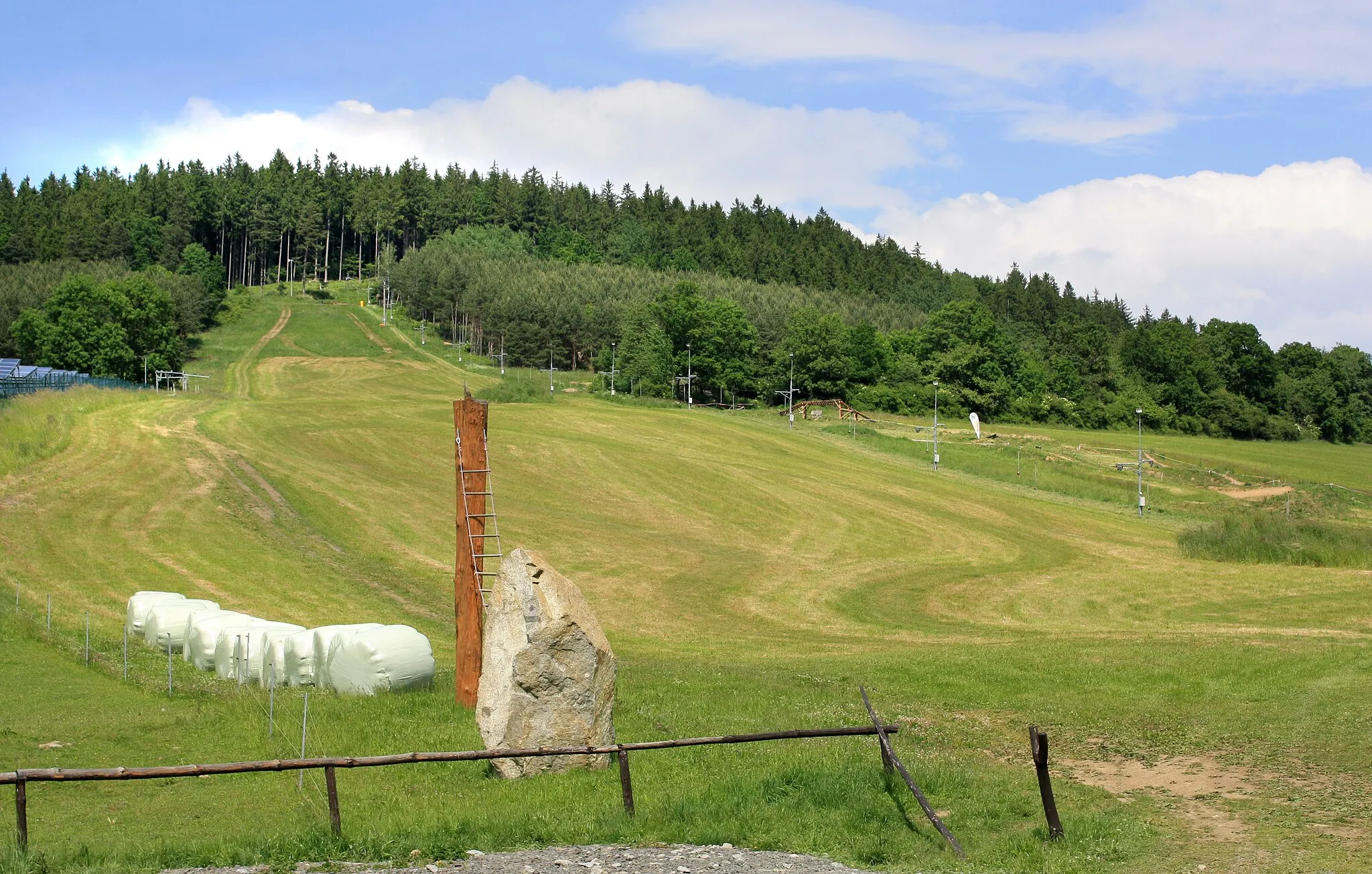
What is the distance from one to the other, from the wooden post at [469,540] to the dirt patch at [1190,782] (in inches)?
428

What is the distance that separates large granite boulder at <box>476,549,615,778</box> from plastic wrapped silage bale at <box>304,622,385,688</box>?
29.0 feet

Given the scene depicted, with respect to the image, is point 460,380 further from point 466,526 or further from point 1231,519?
point 466,526

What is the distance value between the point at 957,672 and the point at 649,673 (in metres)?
7.18

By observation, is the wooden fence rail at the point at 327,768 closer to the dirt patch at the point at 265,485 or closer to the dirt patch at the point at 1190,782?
the dirt patch at the point at 1190,782

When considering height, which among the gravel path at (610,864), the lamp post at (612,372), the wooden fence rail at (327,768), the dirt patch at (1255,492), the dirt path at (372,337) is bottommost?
the dirt patch at (1255,492)

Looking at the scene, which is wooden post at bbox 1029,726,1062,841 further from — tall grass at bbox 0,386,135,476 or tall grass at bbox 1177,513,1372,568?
tall grass at bbox 0,386,135,476

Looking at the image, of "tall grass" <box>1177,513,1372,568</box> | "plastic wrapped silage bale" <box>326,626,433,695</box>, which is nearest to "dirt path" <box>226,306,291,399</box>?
"tall grass" <box>1177,513,1372,568</box>

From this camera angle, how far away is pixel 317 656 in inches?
1038

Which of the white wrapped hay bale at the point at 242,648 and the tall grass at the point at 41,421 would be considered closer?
the white wrapped hay bale at the point at 242,648

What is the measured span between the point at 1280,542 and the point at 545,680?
53639mm

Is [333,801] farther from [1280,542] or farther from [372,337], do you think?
[372,337]

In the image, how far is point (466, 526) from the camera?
23500 mm

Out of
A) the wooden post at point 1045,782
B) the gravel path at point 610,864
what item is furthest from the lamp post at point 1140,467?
the gravel path at point 610,864

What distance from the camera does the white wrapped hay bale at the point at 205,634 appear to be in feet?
99.1
